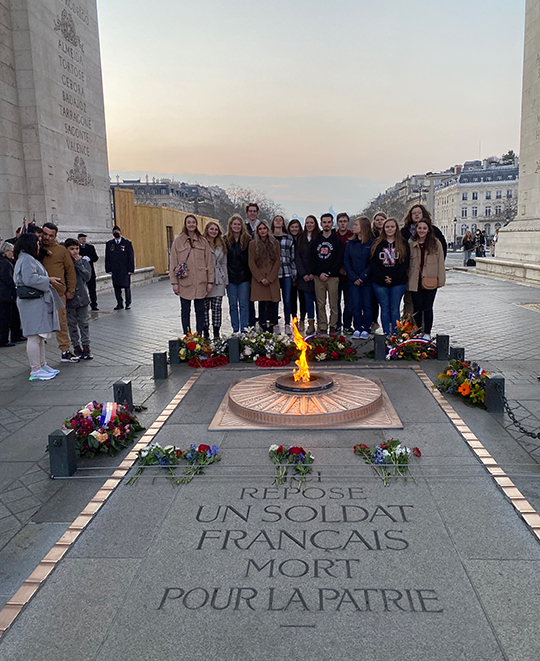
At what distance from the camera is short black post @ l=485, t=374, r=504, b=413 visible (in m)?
5.16

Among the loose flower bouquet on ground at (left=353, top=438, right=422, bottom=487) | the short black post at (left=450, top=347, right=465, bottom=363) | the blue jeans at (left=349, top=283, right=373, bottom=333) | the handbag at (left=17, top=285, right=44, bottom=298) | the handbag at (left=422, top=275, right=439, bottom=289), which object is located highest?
the handbag at (left=17, top=285, right=44, bottom=298)

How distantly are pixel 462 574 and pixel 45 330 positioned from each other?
588 centimetres

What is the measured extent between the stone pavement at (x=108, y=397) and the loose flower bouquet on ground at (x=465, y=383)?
0.57 ft

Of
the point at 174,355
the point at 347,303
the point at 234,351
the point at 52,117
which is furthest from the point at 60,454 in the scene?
the point at 52,117

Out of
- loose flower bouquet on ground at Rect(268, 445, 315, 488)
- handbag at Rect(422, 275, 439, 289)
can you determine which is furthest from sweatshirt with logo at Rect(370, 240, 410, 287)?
loose flower bouquet on ground at Rect(268, 445, 315, 488)

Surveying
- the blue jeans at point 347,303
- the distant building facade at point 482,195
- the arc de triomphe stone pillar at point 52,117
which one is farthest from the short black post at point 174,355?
the distant building facade at point 482,195

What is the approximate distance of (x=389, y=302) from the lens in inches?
333

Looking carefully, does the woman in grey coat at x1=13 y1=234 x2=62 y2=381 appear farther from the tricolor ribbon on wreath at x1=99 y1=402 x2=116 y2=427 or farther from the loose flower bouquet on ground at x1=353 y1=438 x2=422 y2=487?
the loose flower bouquet on ground at x1=353 y1=438 x2=422 y2=487

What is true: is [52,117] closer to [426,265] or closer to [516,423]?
[426,265]

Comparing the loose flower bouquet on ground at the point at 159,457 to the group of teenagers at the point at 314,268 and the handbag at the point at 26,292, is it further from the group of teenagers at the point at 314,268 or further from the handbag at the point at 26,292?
the group of teenagers at the point at 314,268

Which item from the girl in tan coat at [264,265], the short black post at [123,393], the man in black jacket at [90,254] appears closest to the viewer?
the short black post at [123,393]

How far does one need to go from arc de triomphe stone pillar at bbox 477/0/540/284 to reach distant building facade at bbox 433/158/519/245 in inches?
3487

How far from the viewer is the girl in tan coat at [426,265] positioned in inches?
314

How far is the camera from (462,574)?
107 inches
